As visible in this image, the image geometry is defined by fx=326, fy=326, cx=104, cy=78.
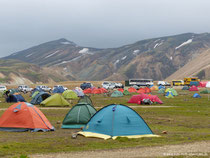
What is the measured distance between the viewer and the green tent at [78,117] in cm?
2102

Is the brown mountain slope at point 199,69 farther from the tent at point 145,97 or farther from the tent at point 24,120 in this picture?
the tent at point 24,120

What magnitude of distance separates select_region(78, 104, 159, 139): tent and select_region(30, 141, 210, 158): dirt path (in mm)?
2983

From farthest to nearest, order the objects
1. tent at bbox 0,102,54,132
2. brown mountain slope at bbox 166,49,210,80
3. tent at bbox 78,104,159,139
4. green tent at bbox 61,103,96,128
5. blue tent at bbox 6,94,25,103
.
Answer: brown mountain slope at bbox 166,49,210,80, blue tent at bbox 6,94,25,103, green tent at bbox 61,103,96,128, tent at bbox 0,102,54,132, tent at bbox 78,104,159,139

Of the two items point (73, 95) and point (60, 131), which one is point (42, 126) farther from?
point (73, 95)

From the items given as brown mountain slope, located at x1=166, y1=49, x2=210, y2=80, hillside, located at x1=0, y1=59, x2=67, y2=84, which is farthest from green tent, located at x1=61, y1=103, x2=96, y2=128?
hillside, located at x1=0, y1=59, x2=67, y2=84

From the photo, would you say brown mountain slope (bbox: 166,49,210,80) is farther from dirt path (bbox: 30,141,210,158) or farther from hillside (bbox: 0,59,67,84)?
dirt path (bbox: 30,141,210,158)

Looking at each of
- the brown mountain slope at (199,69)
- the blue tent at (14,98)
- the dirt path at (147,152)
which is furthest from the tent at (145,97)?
the brown mountain slope at (199,69)

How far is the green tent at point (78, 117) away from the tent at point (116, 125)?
3404mm

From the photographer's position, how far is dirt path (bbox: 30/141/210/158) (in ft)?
40.4

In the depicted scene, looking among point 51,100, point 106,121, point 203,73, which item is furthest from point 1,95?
point 203,73

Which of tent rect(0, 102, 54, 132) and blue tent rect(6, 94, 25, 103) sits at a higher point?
tent rect(0, 102, 54, 132)

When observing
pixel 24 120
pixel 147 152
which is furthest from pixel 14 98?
pixel 147 152

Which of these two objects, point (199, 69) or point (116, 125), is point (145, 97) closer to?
point (116, 125)

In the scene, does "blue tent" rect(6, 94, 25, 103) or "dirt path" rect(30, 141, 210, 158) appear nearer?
"dirt path" rect(30, 141, 210, 158)
